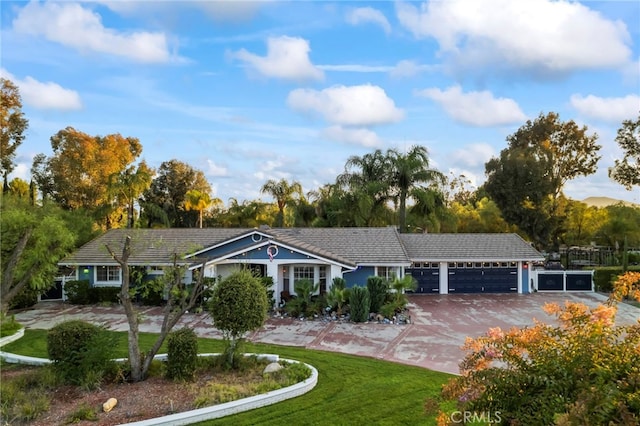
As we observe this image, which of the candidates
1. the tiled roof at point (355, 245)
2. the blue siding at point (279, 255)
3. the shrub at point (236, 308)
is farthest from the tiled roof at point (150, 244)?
the shrub at point (236, 308)

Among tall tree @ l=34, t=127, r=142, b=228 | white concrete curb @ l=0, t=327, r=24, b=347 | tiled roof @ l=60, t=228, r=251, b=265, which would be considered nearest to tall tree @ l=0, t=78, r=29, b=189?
tall tree @ l=34, t=127, r=142, b=228

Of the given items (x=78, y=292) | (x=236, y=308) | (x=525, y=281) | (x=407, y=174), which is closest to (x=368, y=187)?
(x=407, y=174)

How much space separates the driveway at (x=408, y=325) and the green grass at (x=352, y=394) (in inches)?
44.4

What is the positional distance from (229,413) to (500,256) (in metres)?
22.1

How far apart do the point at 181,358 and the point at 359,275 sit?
13969mm

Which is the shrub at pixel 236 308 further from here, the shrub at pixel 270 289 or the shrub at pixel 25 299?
the shrub at pixel 25 299

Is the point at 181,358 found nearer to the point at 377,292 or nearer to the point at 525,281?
the point at 377,292

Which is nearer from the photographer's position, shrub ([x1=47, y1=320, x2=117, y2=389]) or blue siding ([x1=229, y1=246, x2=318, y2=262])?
shrub ([x1=47, y1=320, x2=117, y2=389])

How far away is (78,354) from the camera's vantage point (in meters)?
11.4

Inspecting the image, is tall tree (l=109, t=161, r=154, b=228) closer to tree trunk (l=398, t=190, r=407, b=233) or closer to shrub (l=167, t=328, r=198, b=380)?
tree trunk (l=398, t=190, r=407, b=233)

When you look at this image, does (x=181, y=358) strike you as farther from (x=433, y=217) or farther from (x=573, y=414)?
(x=433, y=217)

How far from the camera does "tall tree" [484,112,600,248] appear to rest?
40.4 m

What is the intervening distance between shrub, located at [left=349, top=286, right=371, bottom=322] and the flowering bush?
1411 centimetres

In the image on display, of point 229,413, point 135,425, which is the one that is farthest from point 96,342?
point 229,413
